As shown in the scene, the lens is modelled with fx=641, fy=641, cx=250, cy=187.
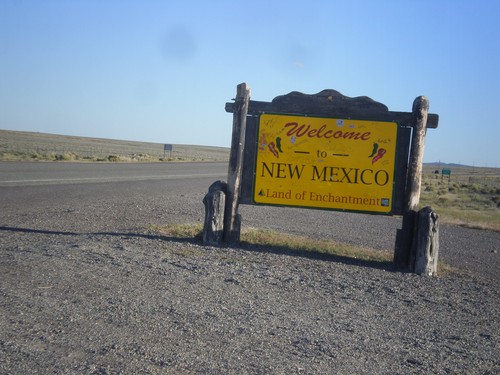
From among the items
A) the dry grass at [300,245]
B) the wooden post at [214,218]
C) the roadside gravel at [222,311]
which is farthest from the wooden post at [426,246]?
the wooden post at [214,218]

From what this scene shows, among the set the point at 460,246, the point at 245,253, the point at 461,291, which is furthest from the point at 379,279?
the point at 460,246

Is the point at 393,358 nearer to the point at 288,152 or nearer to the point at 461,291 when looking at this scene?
the point at 461,291

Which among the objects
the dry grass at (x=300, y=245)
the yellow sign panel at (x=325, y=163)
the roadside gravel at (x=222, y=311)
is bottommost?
the dry grass at (x=300, y=245)

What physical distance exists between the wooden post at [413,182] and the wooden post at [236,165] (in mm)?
A: 2869

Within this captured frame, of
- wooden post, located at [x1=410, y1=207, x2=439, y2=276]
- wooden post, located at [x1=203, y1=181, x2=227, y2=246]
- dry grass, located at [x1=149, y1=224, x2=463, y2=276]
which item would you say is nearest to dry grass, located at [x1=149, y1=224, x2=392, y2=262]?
dry grass, located at [x1=149, y1=224, x2=463, y2=276]

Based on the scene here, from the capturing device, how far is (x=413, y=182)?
1119 cm

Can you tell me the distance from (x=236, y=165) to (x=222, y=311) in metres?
5.15

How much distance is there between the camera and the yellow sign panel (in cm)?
1152

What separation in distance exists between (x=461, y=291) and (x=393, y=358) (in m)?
3.91

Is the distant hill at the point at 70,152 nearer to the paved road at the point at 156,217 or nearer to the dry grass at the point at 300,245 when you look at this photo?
the paved road at the point at 156,217

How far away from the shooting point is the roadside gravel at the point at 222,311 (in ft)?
17.5

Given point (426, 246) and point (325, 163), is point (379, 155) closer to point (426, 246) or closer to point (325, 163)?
point (325, 163)

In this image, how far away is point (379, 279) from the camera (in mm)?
9469

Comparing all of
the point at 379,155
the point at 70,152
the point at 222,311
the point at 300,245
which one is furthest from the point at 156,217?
→ the point at 70,152
